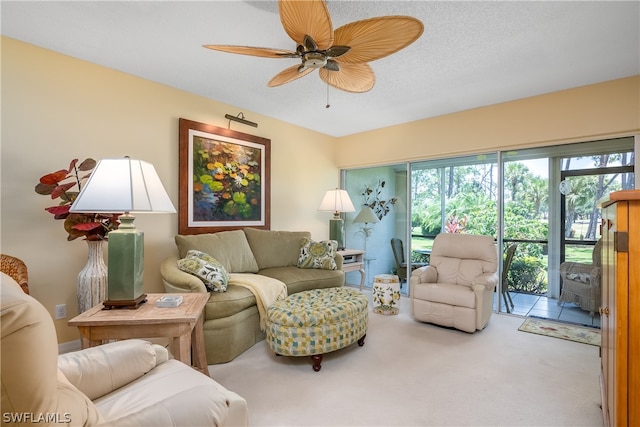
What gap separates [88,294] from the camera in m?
2.31

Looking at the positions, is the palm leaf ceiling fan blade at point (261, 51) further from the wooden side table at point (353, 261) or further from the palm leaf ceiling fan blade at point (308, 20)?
the wooden side table at point (353, 261)

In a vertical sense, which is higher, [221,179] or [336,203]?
[221,179]

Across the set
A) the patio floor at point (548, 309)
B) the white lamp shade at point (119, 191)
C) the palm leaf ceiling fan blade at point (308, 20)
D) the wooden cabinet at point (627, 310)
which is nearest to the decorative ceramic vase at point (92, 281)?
the white lamp shade at point (119, 191)

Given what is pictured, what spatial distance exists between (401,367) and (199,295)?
1.59 meters

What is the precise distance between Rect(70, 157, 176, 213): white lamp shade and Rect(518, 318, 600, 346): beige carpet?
3590mm

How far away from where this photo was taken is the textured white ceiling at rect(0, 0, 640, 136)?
1991 mm

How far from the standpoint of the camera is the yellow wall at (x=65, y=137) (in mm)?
2340

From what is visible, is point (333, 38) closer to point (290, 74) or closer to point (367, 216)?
point (290, 74)

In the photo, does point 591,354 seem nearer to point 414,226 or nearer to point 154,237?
point 414,226

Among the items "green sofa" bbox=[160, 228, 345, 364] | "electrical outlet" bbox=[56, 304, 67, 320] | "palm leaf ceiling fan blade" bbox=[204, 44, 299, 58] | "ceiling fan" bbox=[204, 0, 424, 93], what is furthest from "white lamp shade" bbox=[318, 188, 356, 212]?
"electrical outlet" bbox=[56, 304, 67, 320]

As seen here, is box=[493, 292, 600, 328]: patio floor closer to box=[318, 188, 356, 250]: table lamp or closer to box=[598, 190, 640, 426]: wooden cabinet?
box=[318, 188, 356, 250]: table lamp

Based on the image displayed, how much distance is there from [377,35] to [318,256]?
258 centimetres

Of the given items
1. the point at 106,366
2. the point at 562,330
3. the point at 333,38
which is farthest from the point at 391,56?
the point at 562,330

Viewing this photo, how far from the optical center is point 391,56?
2545 millimetres
